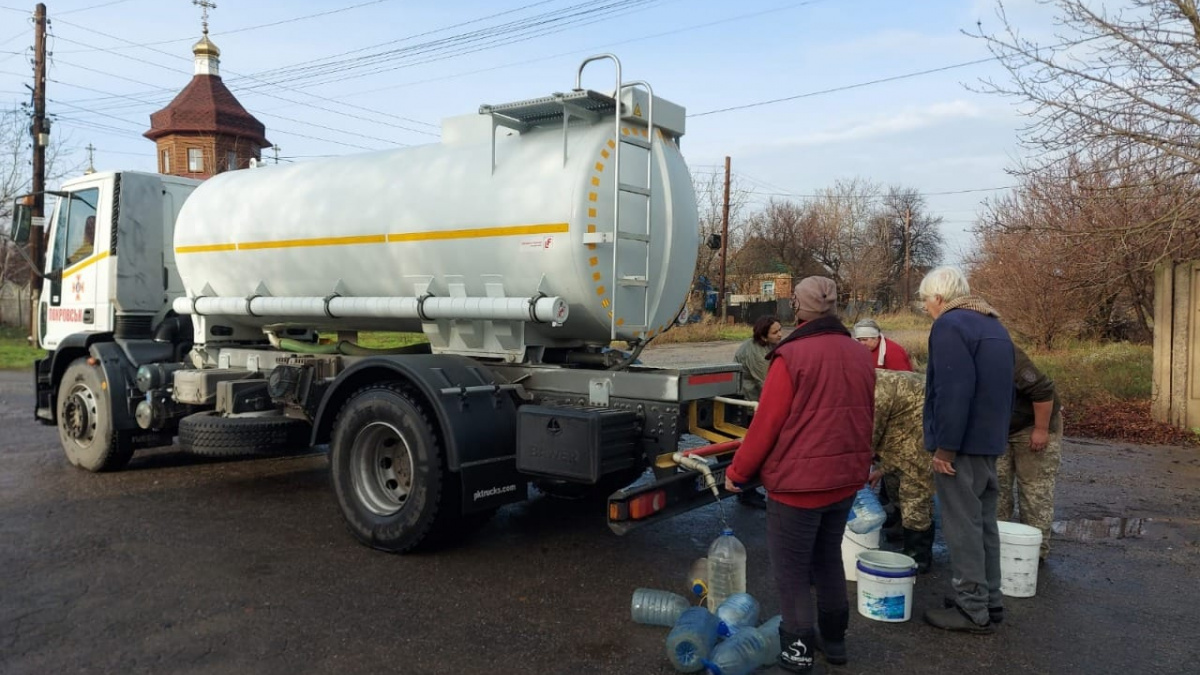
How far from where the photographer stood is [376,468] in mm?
5832

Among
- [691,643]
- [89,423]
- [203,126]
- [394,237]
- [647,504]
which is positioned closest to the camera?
[691,643]

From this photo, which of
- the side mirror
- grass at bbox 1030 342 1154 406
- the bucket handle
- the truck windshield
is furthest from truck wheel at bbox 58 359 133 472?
grass at bbox 1030 342 1154 406

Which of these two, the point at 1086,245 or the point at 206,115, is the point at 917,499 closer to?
the point at 1086,245

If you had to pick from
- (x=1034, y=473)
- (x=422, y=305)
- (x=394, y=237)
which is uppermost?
(x=394, y=237)

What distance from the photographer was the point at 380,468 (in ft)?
19.2

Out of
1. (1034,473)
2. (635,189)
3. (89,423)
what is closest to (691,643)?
(1034,473)

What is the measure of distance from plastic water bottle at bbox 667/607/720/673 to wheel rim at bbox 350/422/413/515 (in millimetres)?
2519

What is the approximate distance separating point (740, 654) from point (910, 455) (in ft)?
6.84

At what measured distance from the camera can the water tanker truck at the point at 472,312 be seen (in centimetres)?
513

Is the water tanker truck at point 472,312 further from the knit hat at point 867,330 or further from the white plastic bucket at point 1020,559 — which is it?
the white plastic bucket at point 1020,559

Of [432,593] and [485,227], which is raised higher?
[485,227]

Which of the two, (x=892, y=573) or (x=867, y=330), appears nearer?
(x=892, y=573)

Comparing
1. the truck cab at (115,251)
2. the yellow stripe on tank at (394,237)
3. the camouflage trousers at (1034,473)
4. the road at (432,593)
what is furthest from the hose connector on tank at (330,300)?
the camouflage trousers at (1034,473)

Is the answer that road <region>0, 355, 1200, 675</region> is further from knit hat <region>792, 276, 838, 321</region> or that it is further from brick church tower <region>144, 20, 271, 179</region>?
brick church tower <region>144, 20, 271, 179</region>
